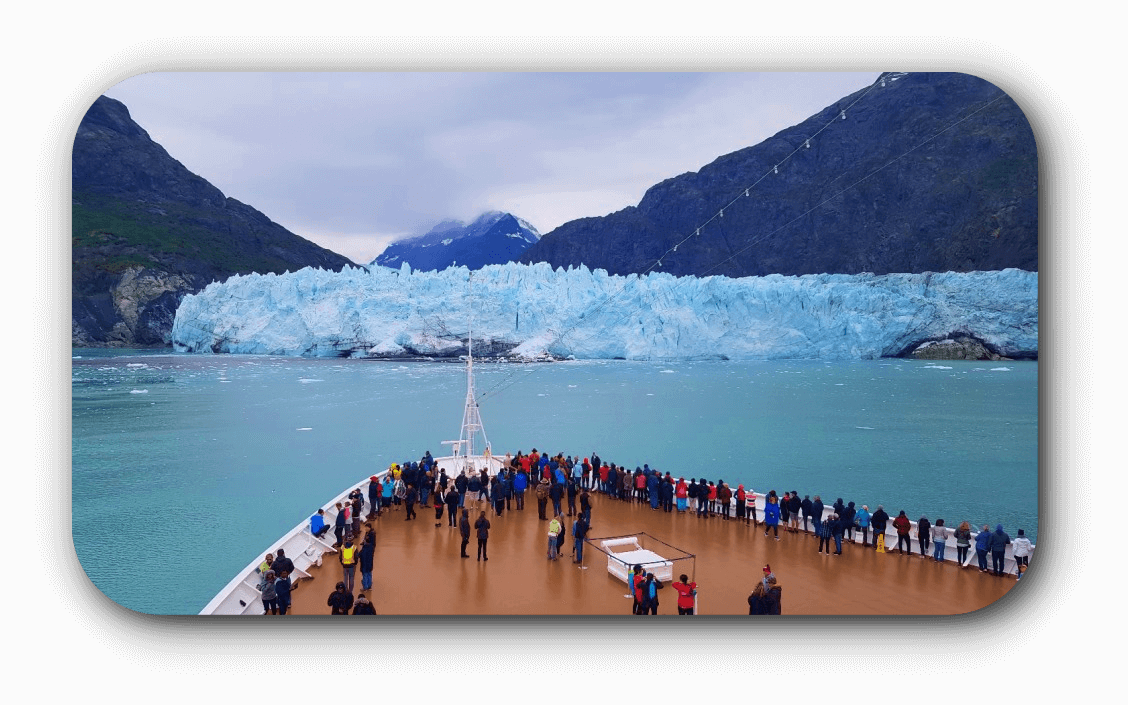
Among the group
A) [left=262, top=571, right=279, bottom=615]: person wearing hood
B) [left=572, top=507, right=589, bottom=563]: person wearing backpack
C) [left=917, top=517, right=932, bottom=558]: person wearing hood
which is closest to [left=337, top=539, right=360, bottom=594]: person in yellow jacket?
[left=262, top=571, right=279, bottom=615]: person wearing hood

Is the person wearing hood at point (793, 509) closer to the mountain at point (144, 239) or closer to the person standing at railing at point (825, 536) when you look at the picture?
the person standing at railing at point (825, 536)

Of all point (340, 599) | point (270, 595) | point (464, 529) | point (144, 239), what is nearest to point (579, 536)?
point (464, 529)

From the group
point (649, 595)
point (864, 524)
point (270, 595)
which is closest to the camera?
point (649, 595)

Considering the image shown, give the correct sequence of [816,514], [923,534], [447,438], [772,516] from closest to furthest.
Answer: [923,534]
[816,514]
[772,516]
[447,438]

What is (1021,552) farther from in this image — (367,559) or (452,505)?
(367,559)

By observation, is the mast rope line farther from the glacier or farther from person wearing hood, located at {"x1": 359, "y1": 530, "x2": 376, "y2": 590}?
person wearing hood, located at {"x1": 359, "y1": 530, "x2": 376, "y2": 590}

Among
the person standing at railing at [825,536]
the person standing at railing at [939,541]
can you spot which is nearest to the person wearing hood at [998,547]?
the person standing at railing at [939,541]
